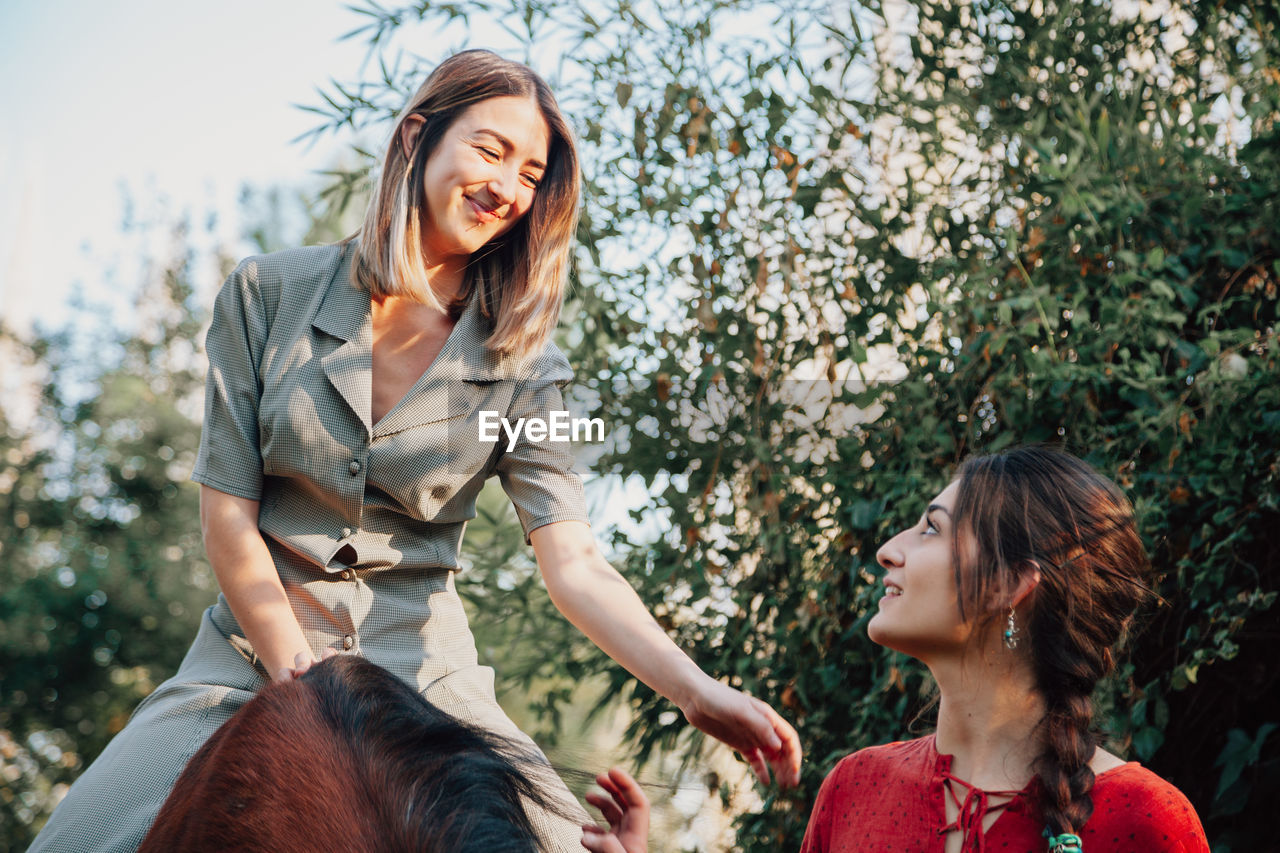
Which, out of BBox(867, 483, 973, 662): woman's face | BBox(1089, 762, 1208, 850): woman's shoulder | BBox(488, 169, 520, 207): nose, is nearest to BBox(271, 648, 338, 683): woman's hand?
BBox(488, 169, 520, 207): nose

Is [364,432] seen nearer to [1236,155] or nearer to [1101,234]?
[1101,234]

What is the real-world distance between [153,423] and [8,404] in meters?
2.09

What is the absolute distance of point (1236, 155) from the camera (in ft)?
9.07

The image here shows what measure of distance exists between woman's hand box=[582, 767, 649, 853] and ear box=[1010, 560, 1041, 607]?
3.23ft

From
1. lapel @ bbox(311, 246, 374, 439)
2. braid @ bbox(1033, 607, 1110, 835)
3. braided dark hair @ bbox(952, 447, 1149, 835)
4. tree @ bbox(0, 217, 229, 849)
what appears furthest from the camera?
tree @ bbox(0, 217, 229, 849)

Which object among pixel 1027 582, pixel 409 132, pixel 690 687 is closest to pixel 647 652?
pixel 690 687

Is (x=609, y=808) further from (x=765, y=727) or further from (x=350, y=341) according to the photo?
(x=350, y=341)

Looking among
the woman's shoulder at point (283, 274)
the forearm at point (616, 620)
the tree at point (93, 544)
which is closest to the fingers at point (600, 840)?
the forearm at point (616, 620)

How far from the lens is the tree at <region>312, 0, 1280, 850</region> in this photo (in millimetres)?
2434

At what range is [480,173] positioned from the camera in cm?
194

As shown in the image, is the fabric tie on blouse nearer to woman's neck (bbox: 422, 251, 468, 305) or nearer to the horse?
the horse

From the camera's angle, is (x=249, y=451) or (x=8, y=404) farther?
(x=8, y=404)

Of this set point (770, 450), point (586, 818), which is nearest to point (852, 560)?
point (770, 450)

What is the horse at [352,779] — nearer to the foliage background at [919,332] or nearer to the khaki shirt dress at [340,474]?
the khaki shirt dress at [340,474]
